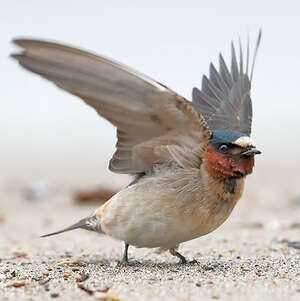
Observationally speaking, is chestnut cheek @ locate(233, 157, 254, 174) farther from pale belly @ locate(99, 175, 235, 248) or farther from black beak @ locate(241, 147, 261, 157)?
pale belly @ locate(99, 175, 235, 248)

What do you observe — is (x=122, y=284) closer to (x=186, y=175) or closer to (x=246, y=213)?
(x=186, y=175)

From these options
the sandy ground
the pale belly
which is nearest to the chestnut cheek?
the pale belly

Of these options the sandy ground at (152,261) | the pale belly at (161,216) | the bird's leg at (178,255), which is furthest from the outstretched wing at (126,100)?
the sandy ground at (152,261)

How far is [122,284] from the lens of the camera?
418cm

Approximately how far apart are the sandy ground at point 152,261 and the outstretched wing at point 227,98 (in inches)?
49.9

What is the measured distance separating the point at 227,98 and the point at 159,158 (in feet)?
5.39

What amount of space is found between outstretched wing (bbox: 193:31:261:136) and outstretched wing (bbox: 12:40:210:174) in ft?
4.11

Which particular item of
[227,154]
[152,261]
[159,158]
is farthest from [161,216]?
[152,261]

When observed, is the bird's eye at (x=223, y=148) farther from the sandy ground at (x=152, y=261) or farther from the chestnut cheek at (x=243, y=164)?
the sandy ground at (x=152, y=261)

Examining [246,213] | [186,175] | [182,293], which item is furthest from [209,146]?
[246,213]

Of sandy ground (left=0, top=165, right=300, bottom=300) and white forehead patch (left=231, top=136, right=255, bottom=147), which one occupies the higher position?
white forehead patch (left=231, top=136, right=255, bottom=147)

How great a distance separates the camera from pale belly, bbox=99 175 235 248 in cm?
478

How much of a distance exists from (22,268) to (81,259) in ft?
2.56

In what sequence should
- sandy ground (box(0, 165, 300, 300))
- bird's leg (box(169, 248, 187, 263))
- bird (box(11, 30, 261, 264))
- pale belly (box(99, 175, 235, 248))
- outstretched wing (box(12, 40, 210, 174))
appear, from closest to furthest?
sandy ground (box(0, 165, 300, 300)) < outstretched wing (box(12, 40, 210, 174)) < bird (box(11, 30, 261, 264)) < pale belly (box(99, 175, 235, 248)) < bird's leg (box(169, 248, 187, 263))
